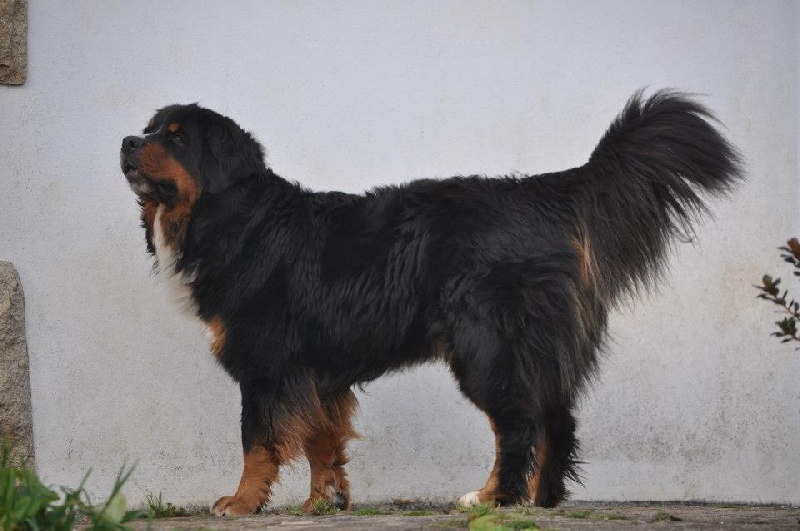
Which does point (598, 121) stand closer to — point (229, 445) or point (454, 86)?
point (454, 86)

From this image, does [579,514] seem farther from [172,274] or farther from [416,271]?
[172,274]

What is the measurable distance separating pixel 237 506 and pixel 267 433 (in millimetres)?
315

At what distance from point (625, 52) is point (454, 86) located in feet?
3.03

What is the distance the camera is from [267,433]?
418cm

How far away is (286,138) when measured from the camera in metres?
5.36

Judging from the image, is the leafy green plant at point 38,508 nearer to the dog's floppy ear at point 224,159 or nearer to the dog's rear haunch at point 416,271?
the dog's rear haunch at point 416,271

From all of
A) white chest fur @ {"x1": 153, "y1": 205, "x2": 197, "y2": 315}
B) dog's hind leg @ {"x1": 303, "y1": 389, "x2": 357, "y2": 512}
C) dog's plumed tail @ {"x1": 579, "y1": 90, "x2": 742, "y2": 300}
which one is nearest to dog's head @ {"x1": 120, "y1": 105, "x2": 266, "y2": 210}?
white chest fur @ {"x1": 153, "y1": 205, "x2": 197, "y2": 315}

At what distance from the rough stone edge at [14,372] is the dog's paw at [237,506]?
1.35m

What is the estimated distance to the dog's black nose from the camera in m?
4.30

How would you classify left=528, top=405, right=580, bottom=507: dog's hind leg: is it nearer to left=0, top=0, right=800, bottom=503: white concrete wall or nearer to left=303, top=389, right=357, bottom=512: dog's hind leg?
left=303, top=389, right=357, bottom=512: dog's hind leg

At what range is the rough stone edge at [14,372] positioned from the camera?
4.94 metres

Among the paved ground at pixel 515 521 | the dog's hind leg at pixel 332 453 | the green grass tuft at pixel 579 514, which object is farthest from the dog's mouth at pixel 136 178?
the green grass tuft at pixel 579 514

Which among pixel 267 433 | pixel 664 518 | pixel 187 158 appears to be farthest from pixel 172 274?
pixel 664 518

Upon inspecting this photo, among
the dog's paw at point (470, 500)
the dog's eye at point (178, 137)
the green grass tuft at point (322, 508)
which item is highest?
the dog's eye at point (178, 137)
